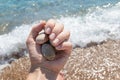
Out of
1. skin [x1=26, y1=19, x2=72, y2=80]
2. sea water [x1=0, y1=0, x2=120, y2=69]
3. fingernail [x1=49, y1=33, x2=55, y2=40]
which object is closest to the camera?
fingernail [x1=49, y1=33, x2=55, y2=40]

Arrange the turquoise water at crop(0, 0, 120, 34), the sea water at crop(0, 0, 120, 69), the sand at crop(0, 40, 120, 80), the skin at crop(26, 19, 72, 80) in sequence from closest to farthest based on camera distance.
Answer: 1. the skin at crop(26, 19, 72, 80)
2. the sand at crop(0, 40, 120, 80)
3. the sea water at crop(0, 0, 120, 69)
4. the turquoise water at crop(0, 0, 120, 34)

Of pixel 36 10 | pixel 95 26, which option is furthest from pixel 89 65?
pixel 36 10

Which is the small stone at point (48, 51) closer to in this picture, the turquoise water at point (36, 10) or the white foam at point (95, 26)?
the white foam at point (95, 26)

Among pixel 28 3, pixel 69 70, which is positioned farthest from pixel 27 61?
pixel 28 3

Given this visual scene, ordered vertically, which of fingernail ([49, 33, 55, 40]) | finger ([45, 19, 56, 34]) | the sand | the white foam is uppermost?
finger ([45, 19, 56, 34])

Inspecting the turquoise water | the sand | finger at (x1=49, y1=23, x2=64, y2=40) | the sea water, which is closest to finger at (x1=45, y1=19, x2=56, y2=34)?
finger at (x1=49, y1=23, x2=64, y2=40)

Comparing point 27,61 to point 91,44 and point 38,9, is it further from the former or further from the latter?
point 38,9

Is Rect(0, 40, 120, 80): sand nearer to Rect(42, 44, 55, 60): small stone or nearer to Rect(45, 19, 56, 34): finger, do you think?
Rect(42, 44, 55, 60): small stone
